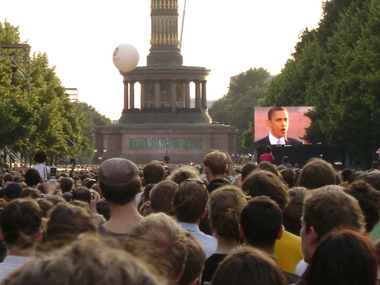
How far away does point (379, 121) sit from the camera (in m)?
54.4

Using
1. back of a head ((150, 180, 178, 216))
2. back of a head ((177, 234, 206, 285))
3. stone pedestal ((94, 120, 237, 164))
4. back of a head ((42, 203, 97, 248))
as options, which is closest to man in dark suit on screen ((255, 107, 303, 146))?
stone pedestal ((94, 120, 237, 164))

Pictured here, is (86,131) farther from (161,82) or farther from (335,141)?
(335,141)

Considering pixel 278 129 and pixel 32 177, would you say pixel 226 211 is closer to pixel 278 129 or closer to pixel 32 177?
pixel 32 177

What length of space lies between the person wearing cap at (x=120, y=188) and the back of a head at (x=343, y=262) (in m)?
3.91

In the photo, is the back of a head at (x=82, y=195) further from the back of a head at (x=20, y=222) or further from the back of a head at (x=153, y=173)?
the back of a head at (x=20, y=222)

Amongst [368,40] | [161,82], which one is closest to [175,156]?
→ [161,82]

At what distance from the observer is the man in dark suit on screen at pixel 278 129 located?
217 feet

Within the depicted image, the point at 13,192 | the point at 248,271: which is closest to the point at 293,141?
the point at 13,192

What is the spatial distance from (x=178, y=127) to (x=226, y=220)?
101 metres

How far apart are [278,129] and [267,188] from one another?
57.3m

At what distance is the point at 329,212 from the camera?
7.32 meters

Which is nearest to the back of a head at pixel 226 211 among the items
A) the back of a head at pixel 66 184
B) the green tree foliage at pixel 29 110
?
the back of a head at pixel 66 184

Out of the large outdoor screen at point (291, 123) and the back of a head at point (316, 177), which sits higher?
→ the large outdoor screen at point (291, 123)

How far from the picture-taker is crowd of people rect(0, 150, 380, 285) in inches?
145
